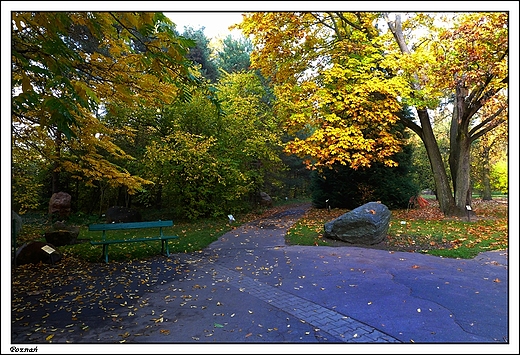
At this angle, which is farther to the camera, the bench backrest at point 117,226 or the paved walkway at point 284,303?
the bench backrest at point 117,226

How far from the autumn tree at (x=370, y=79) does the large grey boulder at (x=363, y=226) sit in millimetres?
2865

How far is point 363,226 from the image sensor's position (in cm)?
789

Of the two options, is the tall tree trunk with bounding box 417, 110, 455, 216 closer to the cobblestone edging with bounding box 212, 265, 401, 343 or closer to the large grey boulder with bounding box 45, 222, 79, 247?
the cobblestone edging with bounding box 212, 265, 401, 343

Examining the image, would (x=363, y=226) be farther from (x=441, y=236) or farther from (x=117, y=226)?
(x=117, y=226)

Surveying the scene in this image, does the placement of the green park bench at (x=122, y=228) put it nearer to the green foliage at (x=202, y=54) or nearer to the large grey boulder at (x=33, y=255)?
the large grey boulder at (x=33, y=255)

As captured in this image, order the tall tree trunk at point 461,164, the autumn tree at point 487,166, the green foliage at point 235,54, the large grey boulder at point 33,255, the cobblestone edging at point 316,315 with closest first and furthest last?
the cobblestone edging at point 316,315
the large grey boulder at point 33,255
the tall tree trunk at point 461,164
the autumn tree at point 487,166
the green foliage at point 235,54

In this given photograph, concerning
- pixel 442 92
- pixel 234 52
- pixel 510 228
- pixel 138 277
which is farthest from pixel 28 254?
pixel 234 52

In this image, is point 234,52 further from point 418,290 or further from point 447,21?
point 418,290

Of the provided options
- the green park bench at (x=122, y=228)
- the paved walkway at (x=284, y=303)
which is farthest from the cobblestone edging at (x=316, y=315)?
the green park bench at (x=122, y=228)

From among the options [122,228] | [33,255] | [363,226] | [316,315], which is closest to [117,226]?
[122,228]

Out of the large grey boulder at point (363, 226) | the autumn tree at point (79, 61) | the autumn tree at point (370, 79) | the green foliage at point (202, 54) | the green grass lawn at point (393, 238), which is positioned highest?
the green foliage at point (202, 54)

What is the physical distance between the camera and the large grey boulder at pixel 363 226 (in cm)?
783

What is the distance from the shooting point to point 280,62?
12.0 m

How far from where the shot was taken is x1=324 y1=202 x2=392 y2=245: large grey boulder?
→ 7832 millimetres
